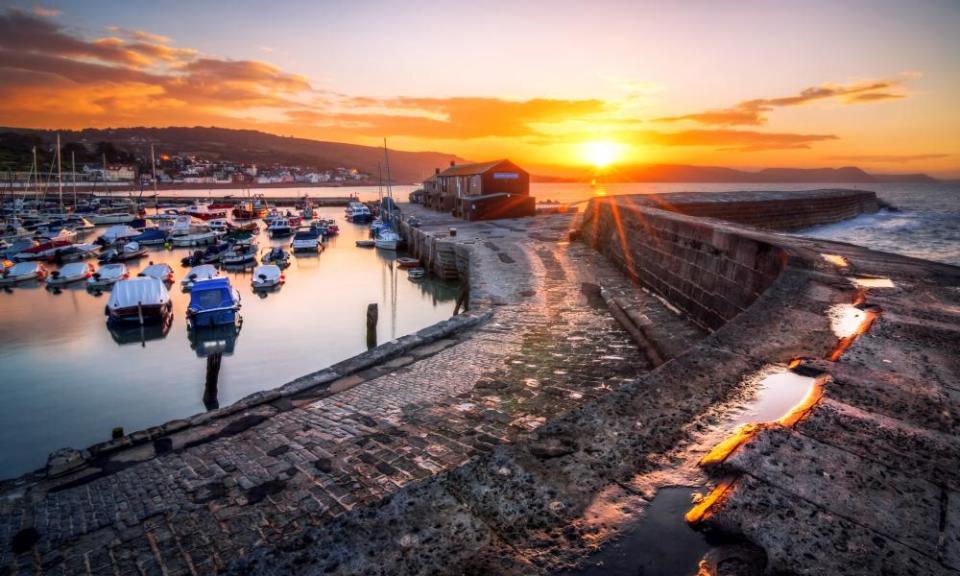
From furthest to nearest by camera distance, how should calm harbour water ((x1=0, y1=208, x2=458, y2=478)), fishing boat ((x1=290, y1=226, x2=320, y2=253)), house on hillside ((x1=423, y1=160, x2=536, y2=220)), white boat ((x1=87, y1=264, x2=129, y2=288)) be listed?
1. house on hillside ((x1=423, y1=160, x2=536, y2=220))
2. fishing boat ((x1=290, y1=226, x2=320, y2=253))
3. white boat ((x1=87, y1=264, x2=129, y2=288))
4. calm harbour water ((x1=0, y1=208, x2=458, y2=478))

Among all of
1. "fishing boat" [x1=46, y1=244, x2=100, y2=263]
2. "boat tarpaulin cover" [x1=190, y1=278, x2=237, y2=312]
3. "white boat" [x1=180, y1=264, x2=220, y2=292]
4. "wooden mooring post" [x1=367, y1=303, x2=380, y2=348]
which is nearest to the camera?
"wooden mooring post" [x1=367, y1=303, x2=380, y2=348]

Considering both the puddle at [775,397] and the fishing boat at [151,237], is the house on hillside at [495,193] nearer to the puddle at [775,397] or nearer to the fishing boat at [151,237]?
the fishing boat at [151,237]

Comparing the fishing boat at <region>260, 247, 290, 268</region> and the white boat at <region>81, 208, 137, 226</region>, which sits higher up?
the white boat at <region>81, 208, 137, 226</region>

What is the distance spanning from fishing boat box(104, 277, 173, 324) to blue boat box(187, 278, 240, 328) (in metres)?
1.66

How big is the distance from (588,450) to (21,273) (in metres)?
42.2

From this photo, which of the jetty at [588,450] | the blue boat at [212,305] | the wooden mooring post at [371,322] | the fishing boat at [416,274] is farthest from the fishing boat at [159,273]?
the jetty at [588,450]

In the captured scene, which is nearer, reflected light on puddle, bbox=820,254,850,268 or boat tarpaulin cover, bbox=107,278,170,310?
reflected light on puddle, bbox=820,254,850,268

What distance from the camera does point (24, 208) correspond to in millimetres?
65438

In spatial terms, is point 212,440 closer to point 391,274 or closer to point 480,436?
point 480,436

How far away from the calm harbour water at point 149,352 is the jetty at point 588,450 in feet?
22.8

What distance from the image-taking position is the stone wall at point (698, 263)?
8.77 m

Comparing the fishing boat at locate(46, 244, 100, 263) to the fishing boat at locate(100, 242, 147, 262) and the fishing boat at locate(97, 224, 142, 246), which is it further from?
the fishing boat at locate(97, 224, 142, 246)

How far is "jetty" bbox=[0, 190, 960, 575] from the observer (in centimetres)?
242

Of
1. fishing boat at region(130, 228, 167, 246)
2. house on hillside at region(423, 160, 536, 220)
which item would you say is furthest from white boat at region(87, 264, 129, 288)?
house on hillside at region(423, 160, 536, 220)
